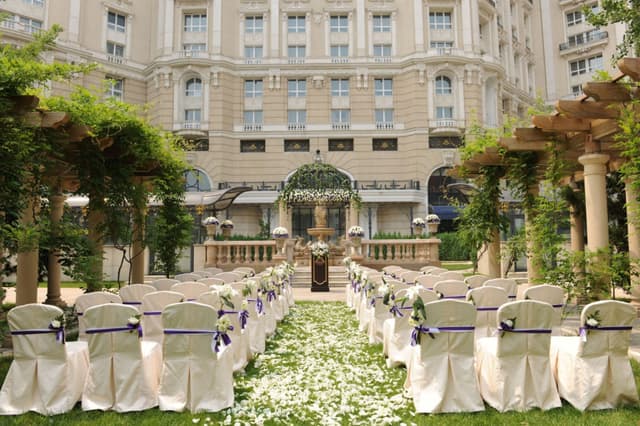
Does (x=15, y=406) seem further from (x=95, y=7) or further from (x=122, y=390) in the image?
(x=95, y=7)

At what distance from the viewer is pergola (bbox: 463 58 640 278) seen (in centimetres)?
630

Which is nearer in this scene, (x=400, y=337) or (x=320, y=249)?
(x=400, y=337)

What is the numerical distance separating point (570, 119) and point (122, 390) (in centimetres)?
781

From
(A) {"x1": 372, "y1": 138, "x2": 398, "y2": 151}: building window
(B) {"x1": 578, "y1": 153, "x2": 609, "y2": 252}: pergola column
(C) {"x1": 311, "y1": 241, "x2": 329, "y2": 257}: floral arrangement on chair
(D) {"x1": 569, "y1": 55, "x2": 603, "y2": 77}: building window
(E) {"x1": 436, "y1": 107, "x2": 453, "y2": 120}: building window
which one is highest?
(D) {"x1": 569, "y1": 55, "x2": 603, "y2": 77}: building window

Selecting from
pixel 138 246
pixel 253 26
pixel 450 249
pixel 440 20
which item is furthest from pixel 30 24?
pixel 450 249

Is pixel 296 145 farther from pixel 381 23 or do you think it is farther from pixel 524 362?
pixel 524 362

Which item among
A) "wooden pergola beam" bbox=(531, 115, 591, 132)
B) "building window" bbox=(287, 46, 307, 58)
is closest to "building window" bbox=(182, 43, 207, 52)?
"building window" bbox=(287, 46, 307, 58)

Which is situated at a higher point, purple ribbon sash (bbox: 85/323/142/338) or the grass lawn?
purple ribbon sash (bbox: 85/323/142/338)

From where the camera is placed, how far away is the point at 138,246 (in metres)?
12.1

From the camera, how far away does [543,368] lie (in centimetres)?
450

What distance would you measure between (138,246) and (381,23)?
96.4 feet

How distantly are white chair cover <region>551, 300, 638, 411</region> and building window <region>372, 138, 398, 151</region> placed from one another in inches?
1203

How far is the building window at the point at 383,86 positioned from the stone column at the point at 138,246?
2627 centimetres

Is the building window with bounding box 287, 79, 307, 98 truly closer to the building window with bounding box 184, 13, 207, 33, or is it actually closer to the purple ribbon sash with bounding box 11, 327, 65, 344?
the building window with bounding box 184, 13, 207, 33
